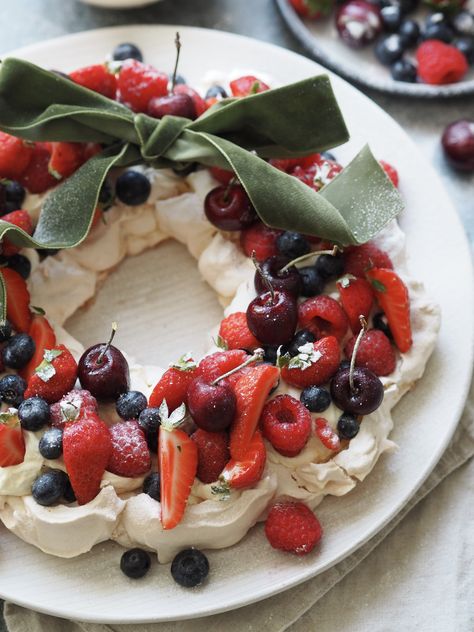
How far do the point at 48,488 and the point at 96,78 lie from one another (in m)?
1.20

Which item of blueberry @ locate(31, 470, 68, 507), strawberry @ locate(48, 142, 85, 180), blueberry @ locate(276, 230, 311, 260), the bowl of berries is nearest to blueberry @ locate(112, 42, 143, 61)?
strawberry @ locate(48, 142, 85, 180)

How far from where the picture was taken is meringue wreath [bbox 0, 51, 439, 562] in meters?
2.18

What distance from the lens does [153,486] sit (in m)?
2.19

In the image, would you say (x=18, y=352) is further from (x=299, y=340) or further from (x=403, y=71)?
(x=403, y=71)

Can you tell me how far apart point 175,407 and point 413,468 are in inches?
25.1

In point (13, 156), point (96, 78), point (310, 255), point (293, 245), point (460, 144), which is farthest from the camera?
point (460, 144)

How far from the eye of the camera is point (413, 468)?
7.79 feet

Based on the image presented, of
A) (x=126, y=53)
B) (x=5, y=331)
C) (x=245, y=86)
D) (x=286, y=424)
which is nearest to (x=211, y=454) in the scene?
(x=286, y=424)

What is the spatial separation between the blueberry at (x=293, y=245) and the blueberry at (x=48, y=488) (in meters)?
0.83

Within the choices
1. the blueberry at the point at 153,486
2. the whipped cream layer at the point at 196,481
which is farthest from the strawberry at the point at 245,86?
the blueberry at the point at 153,486

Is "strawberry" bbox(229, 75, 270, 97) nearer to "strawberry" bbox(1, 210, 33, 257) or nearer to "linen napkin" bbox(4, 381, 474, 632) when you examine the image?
"strawberry" bbox(1, 210, 33, 257)

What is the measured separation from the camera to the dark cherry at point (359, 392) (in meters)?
2.22

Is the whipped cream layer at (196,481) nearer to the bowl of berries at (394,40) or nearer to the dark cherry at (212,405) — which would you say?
the dark cherry at (212,405)

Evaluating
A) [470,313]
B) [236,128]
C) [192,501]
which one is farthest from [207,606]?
[236,128]
